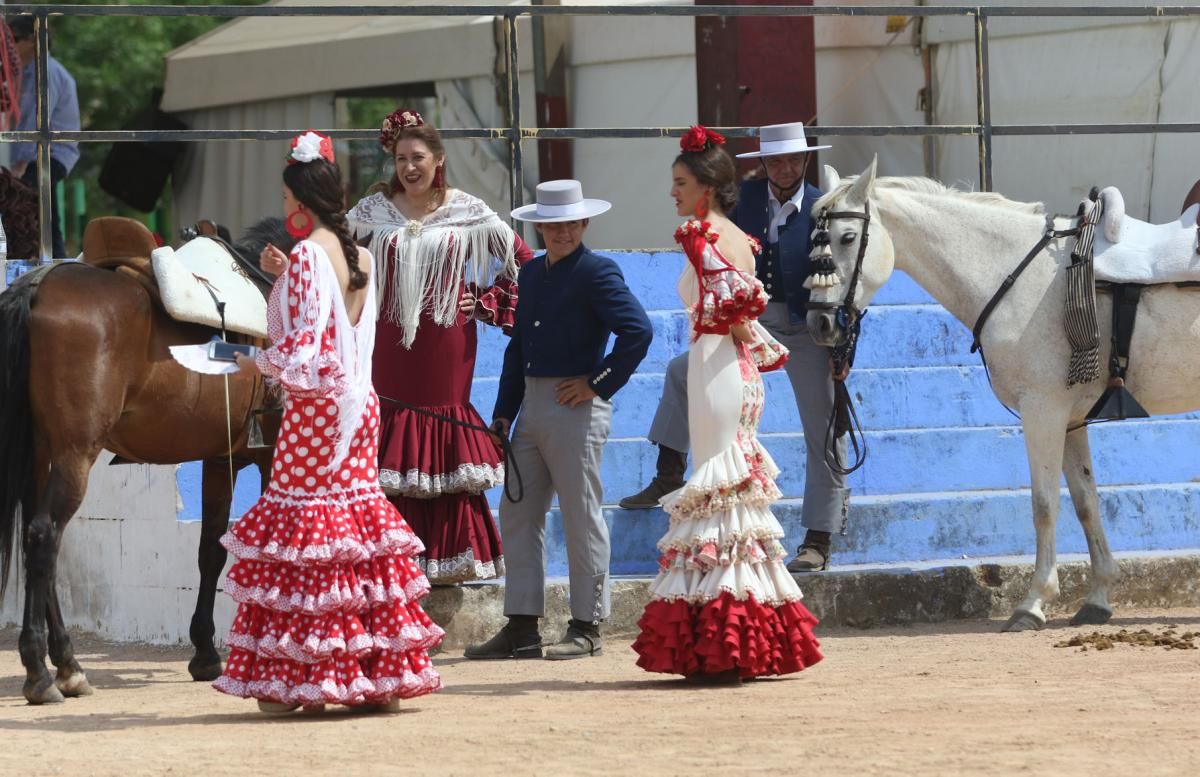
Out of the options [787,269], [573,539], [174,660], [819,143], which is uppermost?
[819,143]

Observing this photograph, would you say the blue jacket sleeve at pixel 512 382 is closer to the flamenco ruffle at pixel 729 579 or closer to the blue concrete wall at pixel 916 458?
the flamenco ruffle at pixel 729 579

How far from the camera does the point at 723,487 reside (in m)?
6.59

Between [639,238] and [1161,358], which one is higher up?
[639,238]

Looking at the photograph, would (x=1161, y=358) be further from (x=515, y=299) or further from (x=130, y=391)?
(x=130, y=391)

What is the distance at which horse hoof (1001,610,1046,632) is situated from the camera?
26.5ft

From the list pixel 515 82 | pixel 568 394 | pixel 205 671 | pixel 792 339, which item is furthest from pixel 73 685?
pixel 515 82

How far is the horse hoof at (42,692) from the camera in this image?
6.71 meters

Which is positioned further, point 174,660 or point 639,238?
point 639,238

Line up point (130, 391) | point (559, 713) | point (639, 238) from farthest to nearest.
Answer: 1. point (639, 238)
2. point (130, 391)
3. point (559, 713)

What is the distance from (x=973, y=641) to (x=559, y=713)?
2.56 meters

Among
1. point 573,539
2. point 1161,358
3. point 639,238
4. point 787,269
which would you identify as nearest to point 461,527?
point 573,539

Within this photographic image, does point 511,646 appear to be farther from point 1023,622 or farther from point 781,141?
point 781,141

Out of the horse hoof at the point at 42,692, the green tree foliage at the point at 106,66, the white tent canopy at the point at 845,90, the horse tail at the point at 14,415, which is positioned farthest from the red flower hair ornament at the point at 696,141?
the green tree foliage at the point at 106,66

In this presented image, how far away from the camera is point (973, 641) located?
25.9ft
